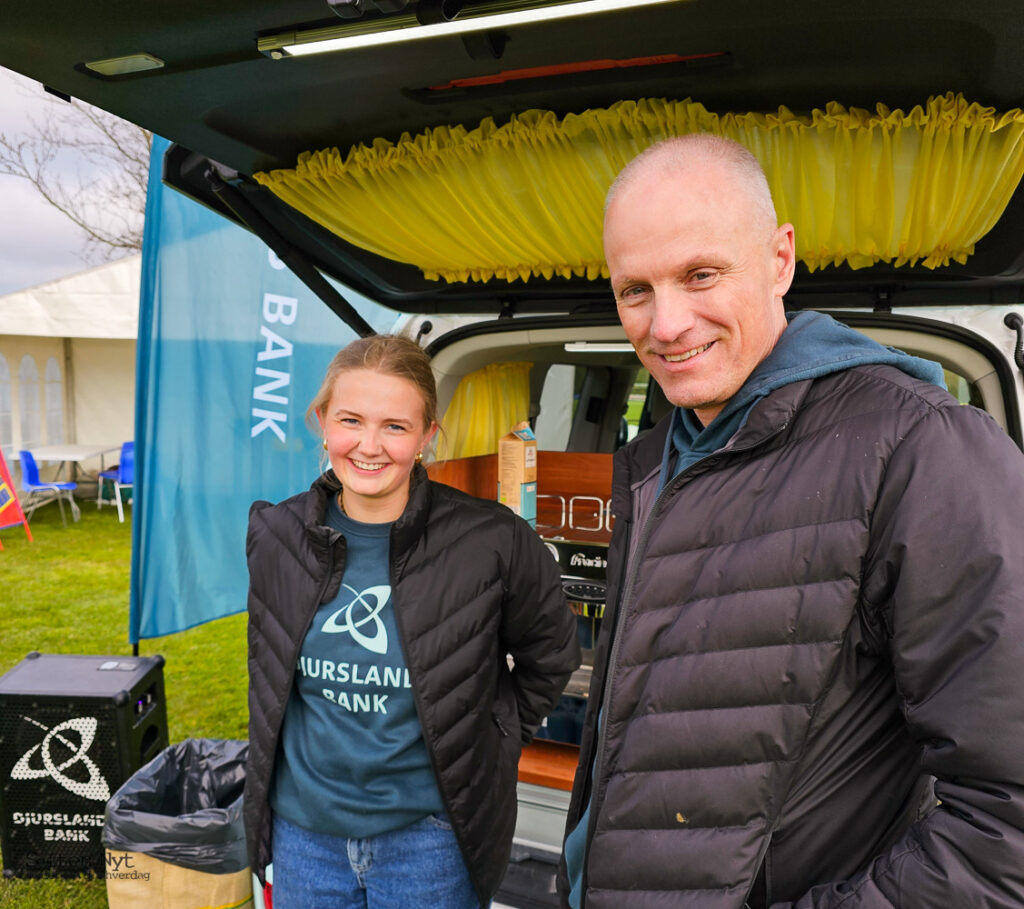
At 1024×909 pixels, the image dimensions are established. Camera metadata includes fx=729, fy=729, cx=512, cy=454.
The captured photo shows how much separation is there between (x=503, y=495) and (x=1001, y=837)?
2.32 m

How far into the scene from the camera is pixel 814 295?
203 cm

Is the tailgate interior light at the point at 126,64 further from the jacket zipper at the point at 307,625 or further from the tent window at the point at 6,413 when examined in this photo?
the tent window at the point at 6,413

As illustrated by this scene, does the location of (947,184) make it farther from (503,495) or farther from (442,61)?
(503,495)

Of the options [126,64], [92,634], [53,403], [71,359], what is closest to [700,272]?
[126,64]

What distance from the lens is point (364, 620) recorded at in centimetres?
161

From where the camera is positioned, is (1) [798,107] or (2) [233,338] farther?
(2) [233,338]

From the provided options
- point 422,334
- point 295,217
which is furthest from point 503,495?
point 295,217

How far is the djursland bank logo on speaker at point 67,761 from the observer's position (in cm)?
275

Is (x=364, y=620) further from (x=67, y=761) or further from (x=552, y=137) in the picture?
Answer: (x=67, y=761)

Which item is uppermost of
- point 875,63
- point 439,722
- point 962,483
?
point 875,63

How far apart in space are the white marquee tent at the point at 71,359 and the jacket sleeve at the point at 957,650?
32.2 feet

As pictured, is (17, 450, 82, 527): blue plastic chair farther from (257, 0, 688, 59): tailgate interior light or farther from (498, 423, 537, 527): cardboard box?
(257, 0, 688, 59): tailgate interior light

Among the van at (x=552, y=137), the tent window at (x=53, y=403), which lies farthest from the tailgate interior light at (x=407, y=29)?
the tent window at (x=53, y=403)

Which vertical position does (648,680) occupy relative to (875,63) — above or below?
below
